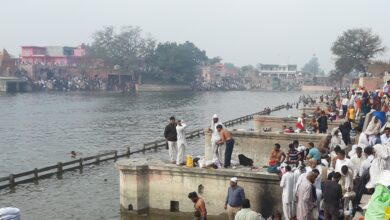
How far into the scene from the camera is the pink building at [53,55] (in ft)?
469

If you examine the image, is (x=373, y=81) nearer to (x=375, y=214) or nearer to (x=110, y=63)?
(x=375, y=214)

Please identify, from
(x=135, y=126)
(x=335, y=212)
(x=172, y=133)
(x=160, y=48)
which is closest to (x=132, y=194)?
(x=172, y=133)

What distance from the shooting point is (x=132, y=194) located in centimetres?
1708

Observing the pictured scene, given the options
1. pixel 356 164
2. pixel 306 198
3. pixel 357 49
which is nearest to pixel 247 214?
pixel 306 198

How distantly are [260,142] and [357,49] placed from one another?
6627 centimetres

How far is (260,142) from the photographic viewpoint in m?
23.5

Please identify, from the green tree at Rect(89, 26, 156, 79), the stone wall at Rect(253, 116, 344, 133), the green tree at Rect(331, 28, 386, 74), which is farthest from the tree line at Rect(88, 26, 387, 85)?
the stone wall at Rect(253, 116, 344, 133)

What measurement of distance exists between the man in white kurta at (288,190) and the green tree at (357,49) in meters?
74.5

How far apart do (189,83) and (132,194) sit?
136m

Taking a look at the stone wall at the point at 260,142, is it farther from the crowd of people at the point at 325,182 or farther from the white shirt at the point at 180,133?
the white shirt at the point at 180,133

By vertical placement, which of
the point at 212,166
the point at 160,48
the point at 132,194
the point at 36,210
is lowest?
the point at 36,210

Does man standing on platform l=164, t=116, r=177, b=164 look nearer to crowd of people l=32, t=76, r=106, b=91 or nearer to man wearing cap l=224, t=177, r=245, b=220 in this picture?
man wearing cap l=224, t=177, r=245, b=220

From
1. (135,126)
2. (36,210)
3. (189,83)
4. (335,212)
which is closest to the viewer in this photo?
(335,212)

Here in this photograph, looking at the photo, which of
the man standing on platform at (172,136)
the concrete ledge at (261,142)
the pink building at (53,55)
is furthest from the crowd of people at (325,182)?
the pink building at (53,55)
